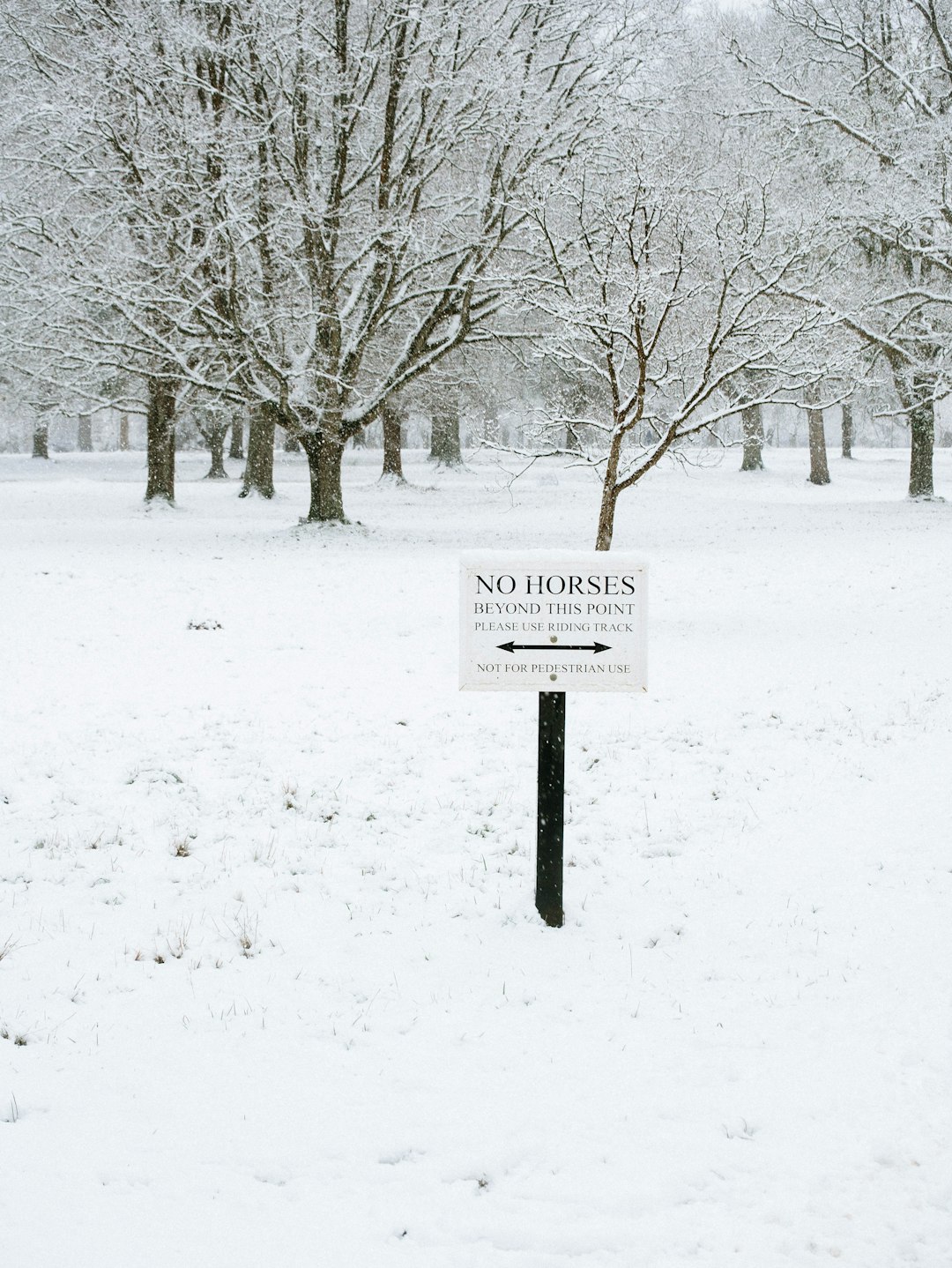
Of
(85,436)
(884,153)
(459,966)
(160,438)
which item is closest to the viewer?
(459,966)

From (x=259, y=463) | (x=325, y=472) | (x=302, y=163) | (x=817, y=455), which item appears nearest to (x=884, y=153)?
(x=817, y=455)

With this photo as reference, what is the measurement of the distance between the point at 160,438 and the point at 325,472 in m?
6.88

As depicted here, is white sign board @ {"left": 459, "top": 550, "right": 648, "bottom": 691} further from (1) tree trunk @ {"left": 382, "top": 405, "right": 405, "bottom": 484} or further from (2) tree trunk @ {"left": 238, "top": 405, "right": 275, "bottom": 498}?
(1) tree trunk @ {"left": 382, "top": 405, "right": 405, "bottom": 484}

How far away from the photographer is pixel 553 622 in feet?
16.4

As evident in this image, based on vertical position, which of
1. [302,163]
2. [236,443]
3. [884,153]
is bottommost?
[236,443]

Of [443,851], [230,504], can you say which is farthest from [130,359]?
[443,851]

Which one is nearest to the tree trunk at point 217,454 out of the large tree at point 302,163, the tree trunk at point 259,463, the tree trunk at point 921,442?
the tree trunk at point 259,463

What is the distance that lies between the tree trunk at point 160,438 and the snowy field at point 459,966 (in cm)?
1556

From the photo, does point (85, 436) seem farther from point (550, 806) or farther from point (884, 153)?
point (550, 806)

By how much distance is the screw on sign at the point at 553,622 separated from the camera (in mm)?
4977

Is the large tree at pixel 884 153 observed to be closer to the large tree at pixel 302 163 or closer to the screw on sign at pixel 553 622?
the large tree at pixel 302 163

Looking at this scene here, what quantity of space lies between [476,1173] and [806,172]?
2766cm

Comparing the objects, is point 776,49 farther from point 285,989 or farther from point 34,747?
point 285,989

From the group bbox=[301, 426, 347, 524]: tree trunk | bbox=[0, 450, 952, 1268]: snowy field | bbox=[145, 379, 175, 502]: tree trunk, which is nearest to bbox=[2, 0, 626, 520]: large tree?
bbox=[301, 426, 347, 524]: tree trunk
